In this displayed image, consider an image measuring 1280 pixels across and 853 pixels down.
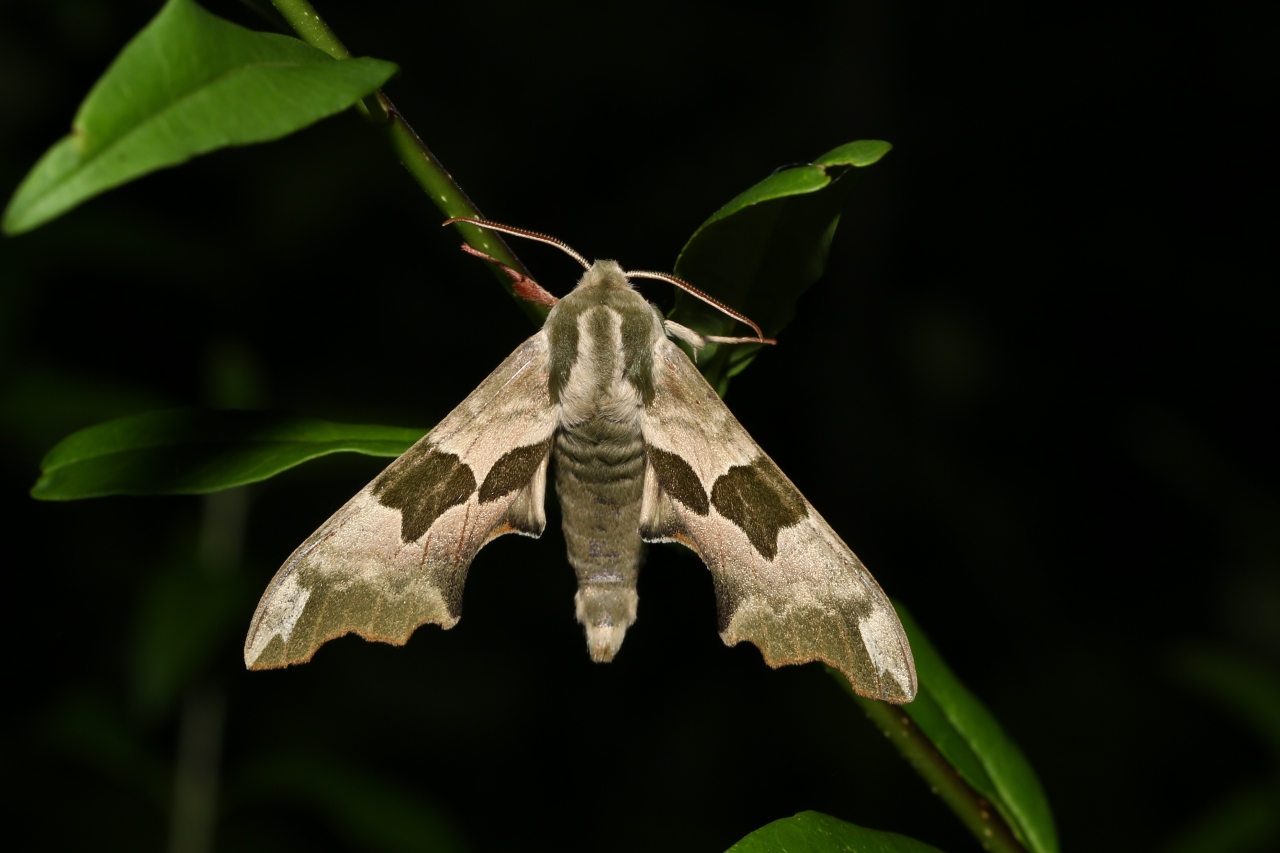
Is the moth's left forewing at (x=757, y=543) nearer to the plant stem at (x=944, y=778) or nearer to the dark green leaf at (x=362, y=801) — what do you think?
the plant stem at (x=944, y=778)

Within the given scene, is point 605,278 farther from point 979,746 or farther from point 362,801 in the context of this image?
point 362,801

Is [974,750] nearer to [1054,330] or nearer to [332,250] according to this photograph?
[332,250]

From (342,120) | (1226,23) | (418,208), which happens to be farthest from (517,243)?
(1226,23)

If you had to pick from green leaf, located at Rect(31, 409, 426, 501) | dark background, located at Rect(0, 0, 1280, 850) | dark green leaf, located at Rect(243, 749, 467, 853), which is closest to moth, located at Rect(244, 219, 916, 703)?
green leaf, located at Rect(31, 409, 426, 501)

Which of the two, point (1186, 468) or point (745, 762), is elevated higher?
point (1186, 468)

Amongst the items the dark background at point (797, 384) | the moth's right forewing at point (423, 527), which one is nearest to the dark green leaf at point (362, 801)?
the dark background at point (797, 384)

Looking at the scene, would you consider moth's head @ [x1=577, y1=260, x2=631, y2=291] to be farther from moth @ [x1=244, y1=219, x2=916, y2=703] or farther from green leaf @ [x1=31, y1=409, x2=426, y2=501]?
green leaf @ [x1=31, y1=409, x2=426, y2=501]
